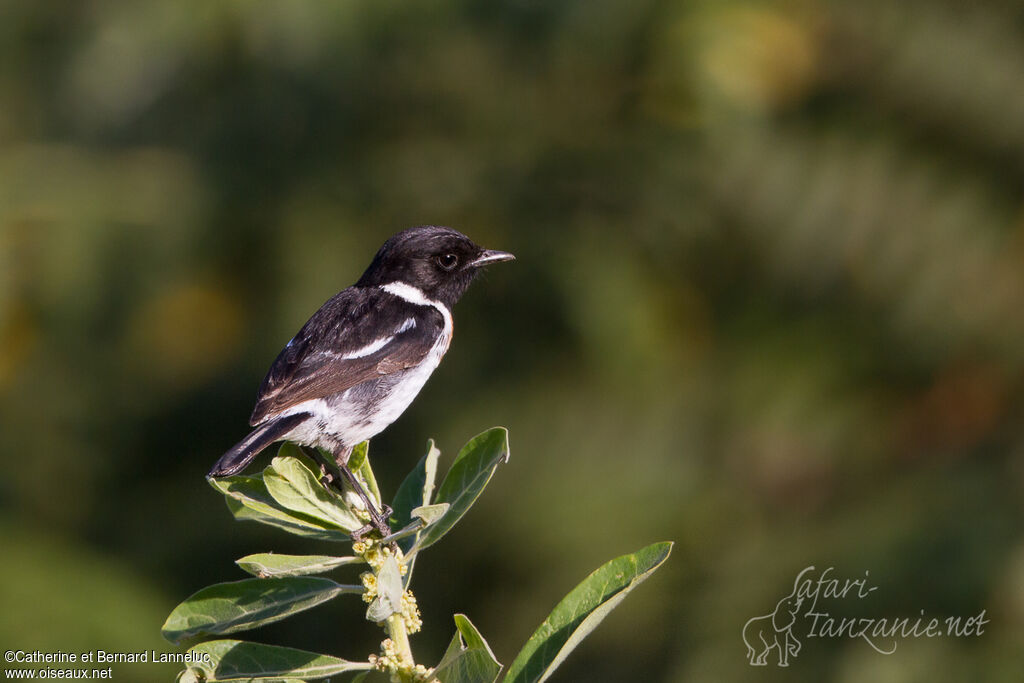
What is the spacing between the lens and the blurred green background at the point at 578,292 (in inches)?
202

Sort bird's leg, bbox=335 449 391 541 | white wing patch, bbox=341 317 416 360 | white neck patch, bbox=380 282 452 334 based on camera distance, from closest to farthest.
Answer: bird's leg, bbox=335 449 391 541 → white wing patch, bbox=341 317 416 360 → white neck patch, bbox=380 282 452 334

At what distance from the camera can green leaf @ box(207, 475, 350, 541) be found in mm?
1938

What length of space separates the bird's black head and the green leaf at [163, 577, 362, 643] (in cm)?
224

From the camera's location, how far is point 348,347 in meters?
3.62

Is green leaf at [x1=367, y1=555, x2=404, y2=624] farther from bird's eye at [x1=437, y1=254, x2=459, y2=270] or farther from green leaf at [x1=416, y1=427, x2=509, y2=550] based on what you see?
bird's eye at [x1=437, y1=254, x2=459, y2=270]

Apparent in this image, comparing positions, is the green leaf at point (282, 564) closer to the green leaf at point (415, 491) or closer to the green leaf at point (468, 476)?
the green leaf at point (468, 476)

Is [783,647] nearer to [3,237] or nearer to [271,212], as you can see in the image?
[271,212]

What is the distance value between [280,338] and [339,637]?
1.86 metres

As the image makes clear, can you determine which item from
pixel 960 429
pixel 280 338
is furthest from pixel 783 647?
pixel 280 338

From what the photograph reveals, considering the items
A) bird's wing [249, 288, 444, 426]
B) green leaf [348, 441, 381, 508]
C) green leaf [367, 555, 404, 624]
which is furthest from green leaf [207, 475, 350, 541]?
bird's wing [249, 288, 444, 426]

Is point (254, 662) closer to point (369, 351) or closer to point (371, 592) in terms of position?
point (371, 592)

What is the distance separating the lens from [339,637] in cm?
649

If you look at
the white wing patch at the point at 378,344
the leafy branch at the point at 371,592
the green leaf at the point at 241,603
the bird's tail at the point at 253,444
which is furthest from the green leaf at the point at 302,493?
the white wing patch at the point at 378,344

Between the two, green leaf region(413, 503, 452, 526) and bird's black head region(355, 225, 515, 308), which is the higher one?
green leaf region(413, 503, 452, 526)
